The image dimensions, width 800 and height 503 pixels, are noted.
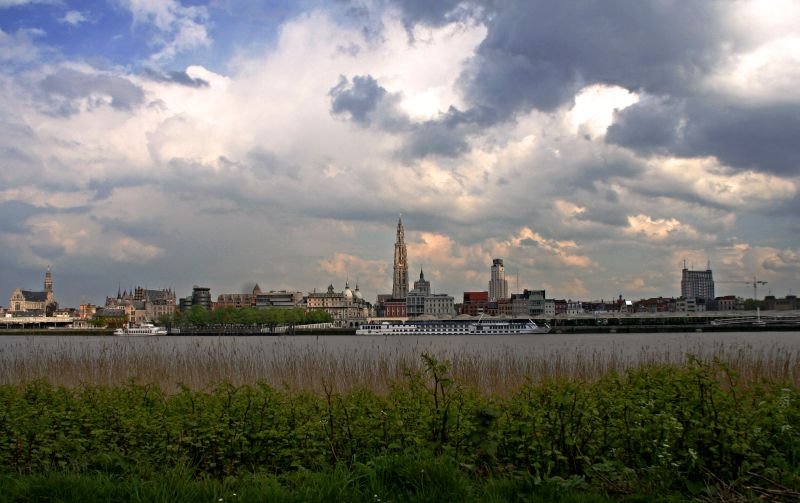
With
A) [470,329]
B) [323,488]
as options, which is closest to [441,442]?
[323,488]

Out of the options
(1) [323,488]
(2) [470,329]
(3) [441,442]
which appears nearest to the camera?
(1) [323,488]

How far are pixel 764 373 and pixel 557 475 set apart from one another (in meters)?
15.5

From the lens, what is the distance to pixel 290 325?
17675cm

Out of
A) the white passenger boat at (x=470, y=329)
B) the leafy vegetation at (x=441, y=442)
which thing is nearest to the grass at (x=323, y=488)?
the leafy vegetation at (x=441, y=442)

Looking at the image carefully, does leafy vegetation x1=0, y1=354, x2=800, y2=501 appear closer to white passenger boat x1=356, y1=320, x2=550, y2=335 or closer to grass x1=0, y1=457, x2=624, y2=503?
grass x1=0, y1=457, x2=624, y2=503

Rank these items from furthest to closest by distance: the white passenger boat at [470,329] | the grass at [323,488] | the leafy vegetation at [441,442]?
the white passenger boat at [470,329]
the leafy vegetation at [441,442]
the grass at [323,488]

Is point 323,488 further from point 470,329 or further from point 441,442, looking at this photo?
point 470,329

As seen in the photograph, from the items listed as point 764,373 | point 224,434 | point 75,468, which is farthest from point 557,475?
point 764,373

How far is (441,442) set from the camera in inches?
312

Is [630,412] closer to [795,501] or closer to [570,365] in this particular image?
[795,501]

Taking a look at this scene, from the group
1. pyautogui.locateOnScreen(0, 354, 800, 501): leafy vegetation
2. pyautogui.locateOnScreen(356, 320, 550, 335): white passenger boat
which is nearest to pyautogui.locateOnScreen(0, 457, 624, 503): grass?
pyautogui.locateOnScreen(0, 354, 800, 501): leafy vegetation

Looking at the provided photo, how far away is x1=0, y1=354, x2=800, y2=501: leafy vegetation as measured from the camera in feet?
22.2

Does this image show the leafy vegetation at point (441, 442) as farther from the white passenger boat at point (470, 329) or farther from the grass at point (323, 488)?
the white passenger boat at point (470, 329)

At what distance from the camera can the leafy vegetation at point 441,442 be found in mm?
6758
